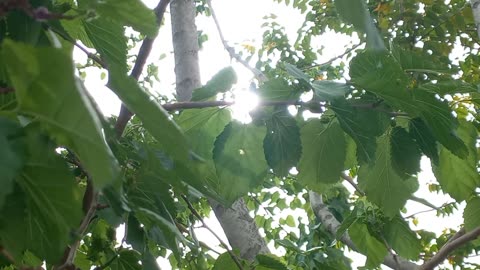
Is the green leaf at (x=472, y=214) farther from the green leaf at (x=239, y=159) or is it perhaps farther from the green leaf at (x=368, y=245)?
the green leaf at (x=239, y=159)

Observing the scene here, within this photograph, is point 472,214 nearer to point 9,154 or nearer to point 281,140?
point 281,140

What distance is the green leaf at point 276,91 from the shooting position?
75 cm

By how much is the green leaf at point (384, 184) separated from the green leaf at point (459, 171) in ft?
→ 0.24

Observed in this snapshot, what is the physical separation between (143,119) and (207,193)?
0.29 metres

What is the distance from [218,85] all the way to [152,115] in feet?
1.05

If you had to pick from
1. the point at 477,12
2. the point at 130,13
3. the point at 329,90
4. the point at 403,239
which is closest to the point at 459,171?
the point at 403,239

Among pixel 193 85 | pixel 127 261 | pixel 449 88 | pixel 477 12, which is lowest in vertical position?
pixel 127 261

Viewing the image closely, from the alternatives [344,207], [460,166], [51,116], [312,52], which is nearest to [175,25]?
[460,166]

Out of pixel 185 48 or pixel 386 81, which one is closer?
pixel 386 81

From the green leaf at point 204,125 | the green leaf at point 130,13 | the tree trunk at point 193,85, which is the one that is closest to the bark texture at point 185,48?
the tree trunk at point 193,85

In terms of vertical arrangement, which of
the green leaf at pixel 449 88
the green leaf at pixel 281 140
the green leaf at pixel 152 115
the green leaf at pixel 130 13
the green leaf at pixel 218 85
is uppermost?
the green leaf at pixel 449 88

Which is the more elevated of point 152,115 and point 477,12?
point 477,12

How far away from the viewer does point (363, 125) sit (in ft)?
2.41

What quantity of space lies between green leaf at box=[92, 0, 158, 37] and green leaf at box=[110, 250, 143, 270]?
348 mm
